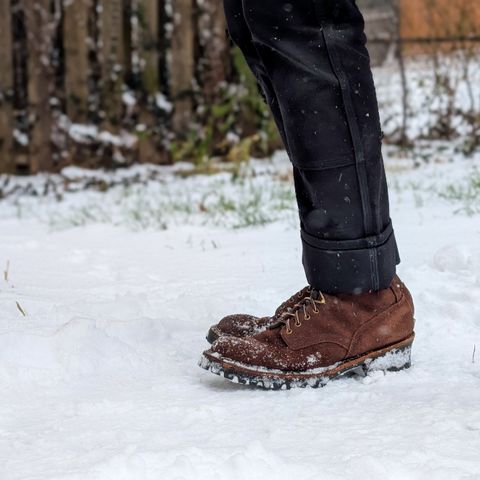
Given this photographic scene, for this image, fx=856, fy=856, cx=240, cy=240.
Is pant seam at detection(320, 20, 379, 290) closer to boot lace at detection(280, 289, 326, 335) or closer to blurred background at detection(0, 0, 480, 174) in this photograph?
boot lace at detection(280, 289, 326, 335)

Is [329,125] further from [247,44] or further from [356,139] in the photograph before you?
[247,44]

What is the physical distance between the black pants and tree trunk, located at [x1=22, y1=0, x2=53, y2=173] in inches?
160

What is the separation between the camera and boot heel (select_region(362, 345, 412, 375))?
5.82 feet

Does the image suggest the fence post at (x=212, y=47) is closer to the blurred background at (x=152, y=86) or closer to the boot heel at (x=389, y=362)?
the blurred background at (x=152, y=86)

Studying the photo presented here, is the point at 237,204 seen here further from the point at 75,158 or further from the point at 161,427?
the point at 161,427

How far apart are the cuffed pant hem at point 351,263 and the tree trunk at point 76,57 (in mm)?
4204

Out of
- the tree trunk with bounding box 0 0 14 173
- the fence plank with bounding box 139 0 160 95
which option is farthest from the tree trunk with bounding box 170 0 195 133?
the tree trunk with bounding box 0 0 14 173

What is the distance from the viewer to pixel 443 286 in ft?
7.72

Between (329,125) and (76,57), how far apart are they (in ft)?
14.1

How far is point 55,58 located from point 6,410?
4.40 meters

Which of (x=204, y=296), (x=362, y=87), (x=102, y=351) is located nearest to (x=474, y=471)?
(x=362, y=87)

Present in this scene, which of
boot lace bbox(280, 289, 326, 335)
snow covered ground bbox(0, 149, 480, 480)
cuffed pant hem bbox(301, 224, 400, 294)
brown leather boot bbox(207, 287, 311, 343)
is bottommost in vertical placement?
snow covered ground bbox(0, 149, 480, 480)

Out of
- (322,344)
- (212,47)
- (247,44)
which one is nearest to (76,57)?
(212,47)

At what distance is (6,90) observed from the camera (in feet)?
18.2
